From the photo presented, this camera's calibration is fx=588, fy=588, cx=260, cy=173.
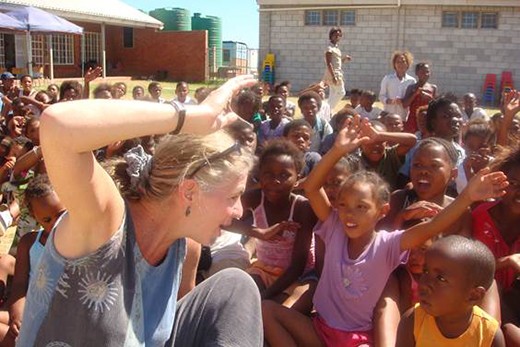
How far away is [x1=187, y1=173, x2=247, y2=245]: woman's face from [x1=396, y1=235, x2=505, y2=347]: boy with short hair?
94 cm

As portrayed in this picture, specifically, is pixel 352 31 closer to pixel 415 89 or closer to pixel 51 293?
pixel 415 89

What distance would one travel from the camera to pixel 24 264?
2.99 metres

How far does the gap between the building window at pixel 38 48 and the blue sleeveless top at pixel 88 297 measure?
862 inches

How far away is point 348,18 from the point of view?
1895cm

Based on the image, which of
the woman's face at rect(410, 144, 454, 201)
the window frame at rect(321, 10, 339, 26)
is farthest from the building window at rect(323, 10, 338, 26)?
the woman's face at rect(410, 144, 454, 201)

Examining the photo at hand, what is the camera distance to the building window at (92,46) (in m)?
24.4

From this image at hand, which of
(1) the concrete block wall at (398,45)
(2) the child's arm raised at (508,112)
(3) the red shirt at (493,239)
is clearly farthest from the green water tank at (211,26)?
(3) the red shirt at (493,239)

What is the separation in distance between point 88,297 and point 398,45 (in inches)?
709

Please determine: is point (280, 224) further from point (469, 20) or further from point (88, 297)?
point (469, 20)

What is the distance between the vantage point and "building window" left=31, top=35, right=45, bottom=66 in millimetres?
21766

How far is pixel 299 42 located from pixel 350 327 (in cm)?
1744

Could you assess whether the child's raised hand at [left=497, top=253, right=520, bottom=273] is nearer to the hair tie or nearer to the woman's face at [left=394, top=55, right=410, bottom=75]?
the hair tie

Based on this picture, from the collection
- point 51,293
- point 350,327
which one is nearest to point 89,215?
point 51,293

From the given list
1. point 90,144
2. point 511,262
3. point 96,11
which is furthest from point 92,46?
point 90,144
